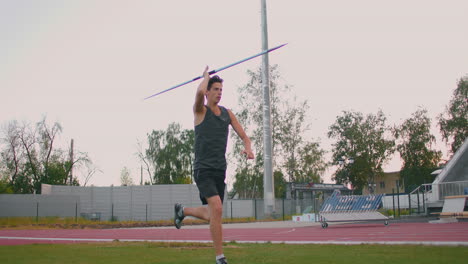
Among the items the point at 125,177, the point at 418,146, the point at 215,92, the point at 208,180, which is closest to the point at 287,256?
the point at 208,180

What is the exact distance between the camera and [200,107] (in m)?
5.08

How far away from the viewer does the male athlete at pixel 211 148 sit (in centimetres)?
499

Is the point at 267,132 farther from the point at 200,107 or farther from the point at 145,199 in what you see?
the point at 200,107

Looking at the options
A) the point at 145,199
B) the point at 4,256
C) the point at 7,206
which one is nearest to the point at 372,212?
the point at 4,256

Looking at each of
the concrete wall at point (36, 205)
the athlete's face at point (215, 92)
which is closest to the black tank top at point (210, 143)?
the athlete's face at point (215, 92)

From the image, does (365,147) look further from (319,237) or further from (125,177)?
(319,237)

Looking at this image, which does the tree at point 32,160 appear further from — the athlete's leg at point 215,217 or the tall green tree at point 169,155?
the athlete's leg at point 215,217

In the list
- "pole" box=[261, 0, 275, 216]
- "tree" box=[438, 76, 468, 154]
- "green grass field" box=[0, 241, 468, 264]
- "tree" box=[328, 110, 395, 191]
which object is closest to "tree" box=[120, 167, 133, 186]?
"tree" box=[328, 110, 395, 191]

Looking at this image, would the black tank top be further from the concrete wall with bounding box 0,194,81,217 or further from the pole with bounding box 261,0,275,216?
the concrete wall with bounding box 0,194,81,217

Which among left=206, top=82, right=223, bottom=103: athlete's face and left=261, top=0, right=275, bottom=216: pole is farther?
left=261, top=0, right=275, bottom=216: pole

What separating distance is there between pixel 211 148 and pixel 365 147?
5959cm

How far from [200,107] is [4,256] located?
3.99 metres

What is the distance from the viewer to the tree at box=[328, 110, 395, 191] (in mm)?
61531

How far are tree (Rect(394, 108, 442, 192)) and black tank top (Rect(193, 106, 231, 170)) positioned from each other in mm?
57428
